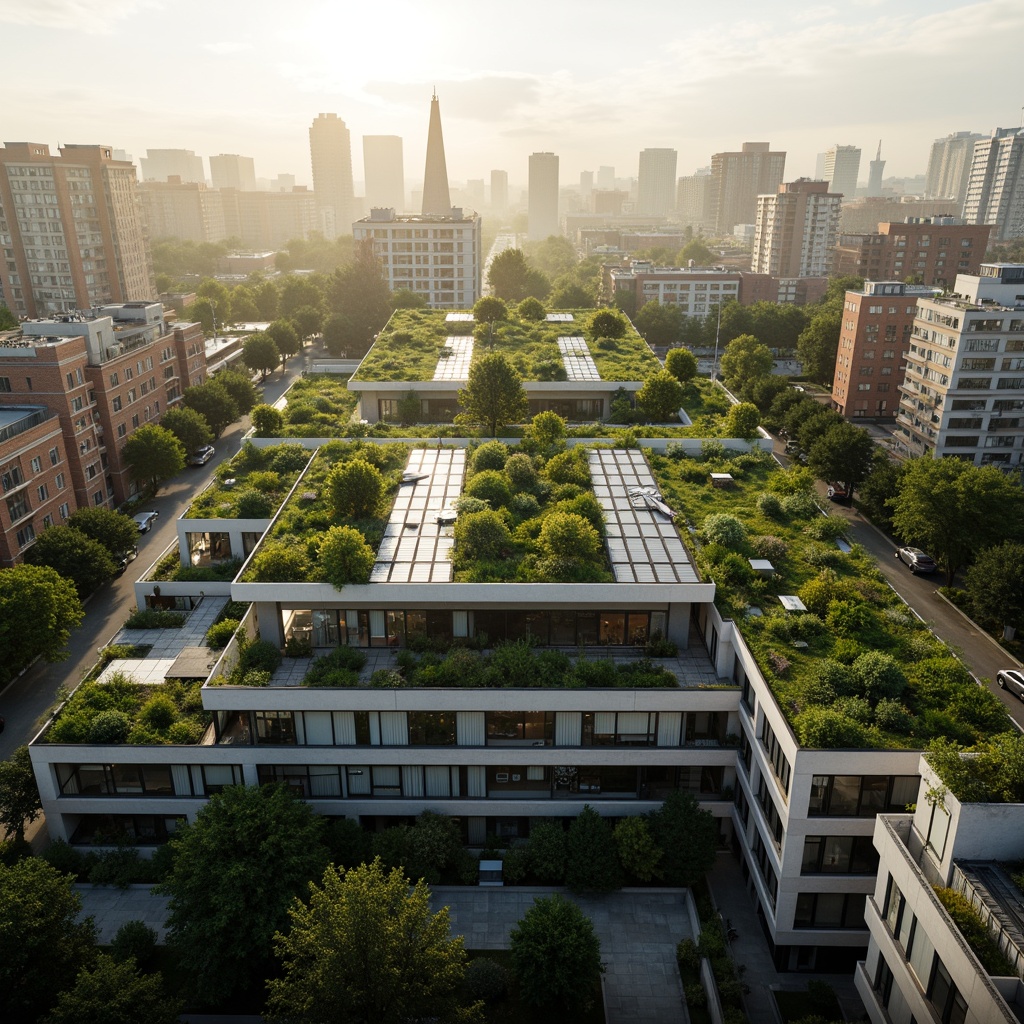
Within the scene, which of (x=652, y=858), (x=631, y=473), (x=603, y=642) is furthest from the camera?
(x=631, y=473)

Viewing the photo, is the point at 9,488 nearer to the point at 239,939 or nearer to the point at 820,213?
the point at 239,939

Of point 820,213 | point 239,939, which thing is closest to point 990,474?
point 239,939

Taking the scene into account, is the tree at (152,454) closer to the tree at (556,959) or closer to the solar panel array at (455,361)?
the solar panel array at (455,361)

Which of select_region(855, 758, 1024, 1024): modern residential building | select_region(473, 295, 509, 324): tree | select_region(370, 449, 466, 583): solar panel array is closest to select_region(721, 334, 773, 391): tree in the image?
select_region(473, 295, 509, 324): tree

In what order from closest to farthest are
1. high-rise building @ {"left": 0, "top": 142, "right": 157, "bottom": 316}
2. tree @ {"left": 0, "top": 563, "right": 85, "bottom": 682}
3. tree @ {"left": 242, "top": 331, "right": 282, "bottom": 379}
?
tree @ {"left": 0, "top": 563, "right": 85, "bottom": 682} < tree @ {"left": 242, "top": 331, "right": 282, "bottom": 379} < high-rise building @ {"left": 0, "top": 142, "right": 157, "bottom": 316}

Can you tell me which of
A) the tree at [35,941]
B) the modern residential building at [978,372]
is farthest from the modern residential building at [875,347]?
the tree at [35,941]

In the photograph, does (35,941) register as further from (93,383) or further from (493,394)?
(93,383)

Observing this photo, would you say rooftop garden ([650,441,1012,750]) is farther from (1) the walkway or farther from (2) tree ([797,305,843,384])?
(2) tree ([797,305,843,384])
